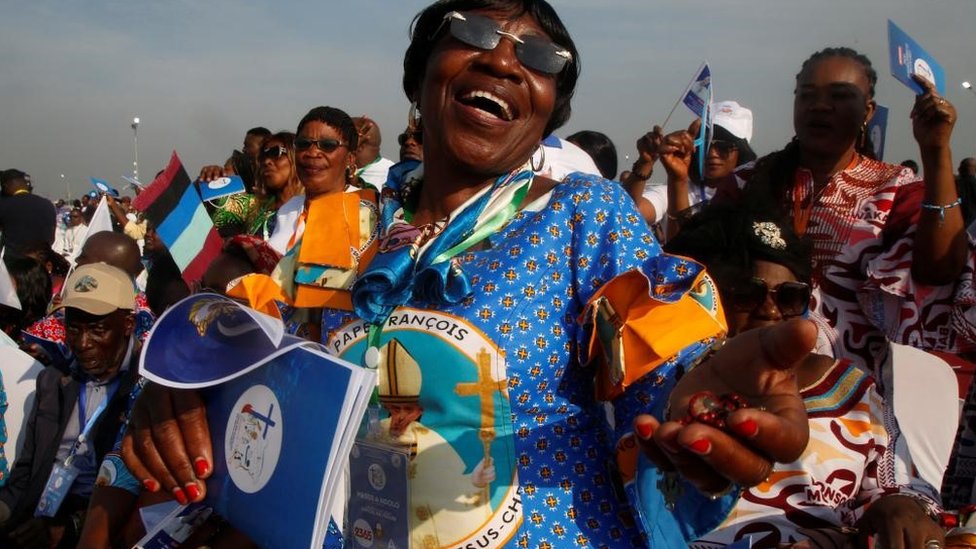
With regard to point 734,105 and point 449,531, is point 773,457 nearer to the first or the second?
point 449,531

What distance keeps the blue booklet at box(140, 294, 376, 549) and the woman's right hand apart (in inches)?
0.8

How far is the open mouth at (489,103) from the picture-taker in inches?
70.1

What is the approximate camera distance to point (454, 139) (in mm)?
1810

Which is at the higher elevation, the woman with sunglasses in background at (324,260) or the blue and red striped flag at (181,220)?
the blue and red striped flag at (181,220)

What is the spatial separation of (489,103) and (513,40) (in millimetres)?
129

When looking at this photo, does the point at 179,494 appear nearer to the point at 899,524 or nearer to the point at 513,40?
the point at 513,40

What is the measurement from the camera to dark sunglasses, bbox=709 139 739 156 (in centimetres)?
548

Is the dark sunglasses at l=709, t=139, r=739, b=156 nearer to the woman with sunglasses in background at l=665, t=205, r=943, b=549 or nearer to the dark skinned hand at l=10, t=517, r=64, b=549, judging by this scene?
the woman with sunglasses in background at l=665, t=205, r=943, b=549

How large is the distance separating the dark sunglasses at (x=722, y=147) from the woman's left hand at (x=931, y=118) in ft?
7.92

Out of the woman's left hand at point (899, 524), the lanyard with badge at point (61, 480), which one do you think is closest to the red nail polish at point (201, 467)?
the woman's left hand at point (899, 524)

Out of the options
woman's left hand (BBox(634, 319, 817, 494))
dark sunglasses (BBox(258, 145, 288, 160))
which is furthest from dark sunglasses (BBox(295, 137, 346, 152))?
woman's left hand (BBox(634, 319, 817, 494))

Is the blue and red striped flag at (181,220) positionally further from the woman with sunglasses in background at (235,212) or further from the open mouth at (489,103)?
the open mouth at (489,103)

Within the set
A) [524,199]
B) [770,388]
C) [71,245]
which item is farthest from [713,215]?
[71,245]

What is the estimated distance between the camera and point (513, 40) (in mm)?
1772
